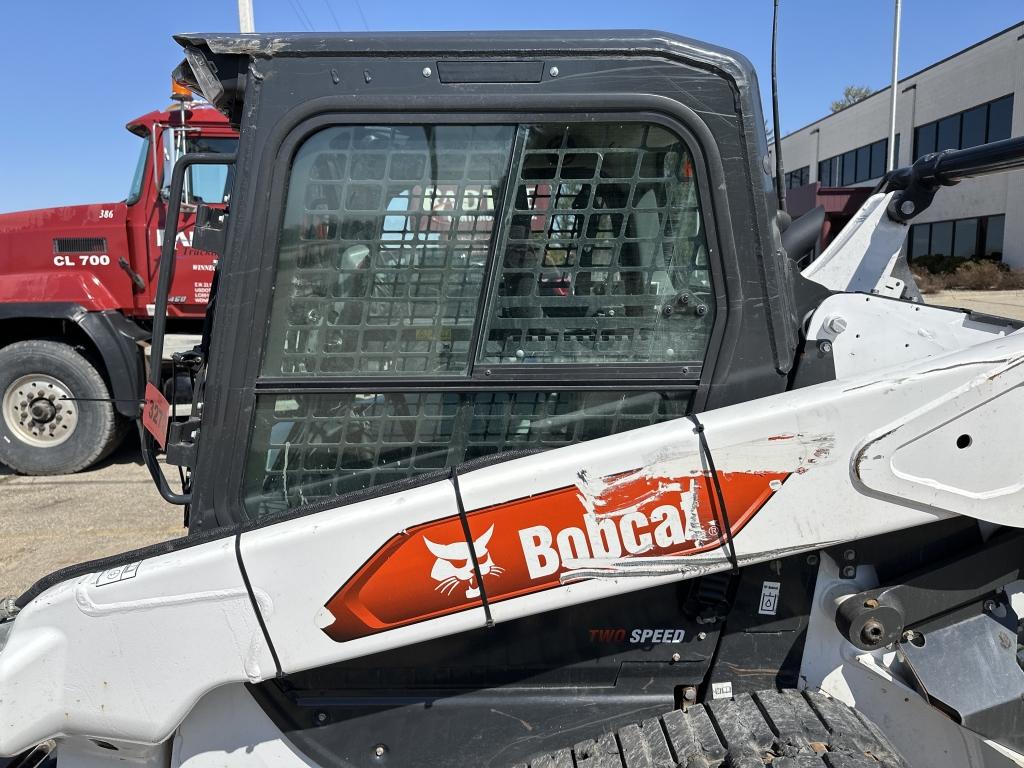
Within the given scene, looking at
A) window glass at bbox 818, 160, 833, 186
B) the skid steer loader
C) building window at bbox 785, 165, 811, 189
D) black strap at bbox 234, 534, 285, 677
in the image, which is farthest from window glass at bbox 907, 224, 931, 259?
black strap at bbox 234, 534, 285, 677

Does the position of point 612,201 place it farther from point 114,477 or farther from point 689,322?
point 114,477

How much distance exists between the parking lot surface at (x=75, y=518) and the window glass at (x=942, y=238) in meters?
27.6

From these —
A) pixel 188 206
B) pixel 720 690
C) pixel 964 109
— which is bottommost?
pixel 720 690

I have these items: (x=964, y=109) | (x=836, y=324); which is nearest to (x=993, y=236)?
(x=964, y=109)

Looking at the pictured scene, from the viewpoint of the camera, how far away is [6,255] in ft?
22.7

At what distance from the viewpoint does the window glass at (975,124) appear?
78.6 ft

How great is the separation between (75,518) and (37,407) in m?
1.54

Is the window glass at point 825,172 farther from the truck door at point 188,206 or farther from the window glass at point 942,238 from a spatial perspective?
the truck door at point 188,206

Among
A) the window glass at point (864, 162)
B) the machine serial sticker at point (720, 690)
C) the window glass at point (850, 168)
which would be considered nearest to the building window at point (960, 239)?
the window glass at point (864, 162)

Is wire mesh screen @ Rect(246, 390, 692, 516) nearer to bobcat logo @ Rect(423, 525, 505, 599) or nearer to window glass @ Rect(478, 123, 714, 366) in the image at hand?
window glass @ Rect(478, 123, 714, 366)

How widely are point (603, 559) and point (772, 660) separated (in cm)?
56

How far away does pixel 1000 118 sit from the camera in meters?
23.2

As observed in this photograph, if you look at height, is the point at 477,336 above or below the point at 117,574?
above

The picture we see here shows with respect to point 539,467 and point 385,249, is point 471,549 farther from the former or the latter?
point 385,249
